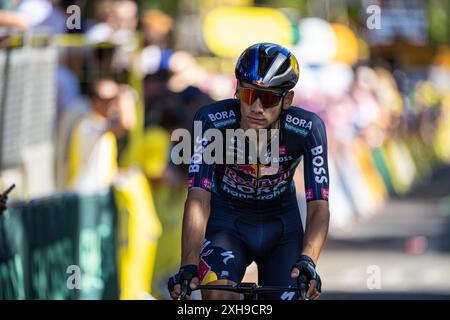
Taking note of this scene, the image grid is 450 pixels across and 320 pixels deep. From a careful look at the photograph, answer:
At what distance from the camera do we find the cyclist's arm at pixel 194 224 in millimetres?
6820

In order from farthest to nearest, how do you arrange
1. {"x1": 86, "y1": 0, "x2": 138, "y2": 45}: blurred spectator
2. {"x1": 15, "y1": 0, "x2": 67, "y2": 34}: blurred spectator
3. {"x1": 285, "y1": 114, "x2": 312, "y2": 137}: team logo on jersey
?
{"x1": 86, "y1": 0, "x2": 138, "y2": 45}: blurred spectator → {"x1": 15, "y1": 0, "x2": 67, "y2": 34}: blurred spectator → {"x1": 285, "y1": 114, "x2": 312, "y2": 137}: team logo on jersey

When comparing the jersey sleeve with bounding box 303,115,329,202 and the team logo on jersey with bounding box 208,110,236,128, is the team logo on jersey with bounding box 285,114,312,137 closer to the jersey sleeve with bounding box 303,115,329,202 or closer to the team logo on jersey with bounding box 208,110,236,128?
the jersey sleeve with bounding box 303,115,329,202

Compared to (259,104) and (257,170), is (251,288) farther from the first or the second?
(257,170)

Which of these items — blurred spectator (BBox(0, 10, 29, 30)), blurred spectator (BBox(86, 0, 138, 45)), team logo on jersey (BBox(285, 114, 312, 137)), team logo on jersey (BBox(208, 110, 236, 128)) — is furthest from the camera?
blurred spectator (BBox(86, 0, 138, 45))

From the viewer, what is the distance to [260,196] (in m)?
7.86

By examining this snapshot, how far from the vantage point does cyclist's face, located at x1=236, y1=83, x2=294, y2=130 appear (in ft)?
23.6

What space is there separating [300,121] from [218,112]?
0.45 metres

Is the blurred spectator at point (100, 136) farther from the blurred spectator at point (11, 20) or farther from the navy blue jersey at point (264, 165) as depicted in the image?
the navy blue jersey at point (264, 165)

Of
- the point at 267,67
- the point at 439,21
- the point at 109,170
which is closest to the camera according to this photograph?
the point at 267,67

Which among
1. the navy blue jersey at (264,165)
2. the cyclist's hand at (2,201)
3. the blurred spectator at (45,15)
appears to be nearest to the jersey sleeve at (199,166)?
the navy blue jersey at (264,165)

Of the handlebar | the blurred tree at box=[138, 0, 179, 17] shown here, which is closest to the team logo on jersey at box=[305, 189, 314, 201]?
the handlebar

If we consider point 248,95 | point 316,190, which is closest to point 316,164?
point 316,190
